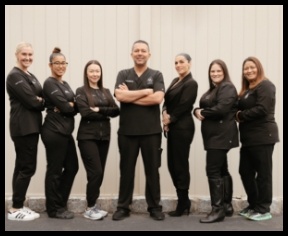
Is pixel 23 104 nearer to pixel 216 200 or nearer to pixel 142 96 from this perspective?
pixel 142 96

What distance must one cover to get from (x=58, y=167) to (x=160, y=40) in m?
1.92

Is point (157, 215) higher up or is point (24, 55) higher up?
point (24, 55)

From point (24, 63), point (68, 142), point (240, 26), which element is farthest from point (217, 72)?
point (24, 63)

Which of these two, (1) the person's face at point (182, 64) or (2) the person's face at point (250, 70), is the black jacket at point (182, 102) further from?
(2) the person's face at point (250, 70)

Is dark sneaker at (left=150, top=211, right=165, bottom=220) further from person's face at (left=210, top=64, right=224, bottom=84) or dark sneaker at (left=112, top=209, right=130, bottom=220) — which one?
person's face at (left=210, top=64, right=224, bottom=84)

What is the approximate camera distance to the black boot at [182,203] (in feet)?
12.8

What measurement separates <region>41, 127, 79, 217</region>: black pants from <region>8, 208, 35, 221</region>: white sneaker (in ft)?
0.66

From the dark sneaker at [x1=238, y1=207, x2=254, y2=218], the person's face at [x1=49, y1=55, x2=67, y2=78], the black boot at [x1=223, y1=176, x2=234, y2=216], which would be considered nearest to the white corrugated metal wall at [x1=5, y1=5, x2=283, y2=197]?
the dark sneaker at [x1=238, y1=207, x2=254, y2=218]

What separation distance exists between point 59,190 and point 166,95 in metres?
1.53

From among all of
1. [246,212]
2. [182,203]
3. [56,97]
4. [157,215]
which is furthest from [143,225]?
[56,97]

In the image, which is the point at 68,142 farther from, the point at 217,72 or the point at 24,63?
the point at 217,72

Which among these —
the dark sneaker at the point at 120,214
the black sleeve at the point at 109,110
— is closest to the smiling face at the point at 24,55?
the black sleeve at the point at 109,110

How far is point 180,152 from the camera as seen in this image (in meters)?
3.80
